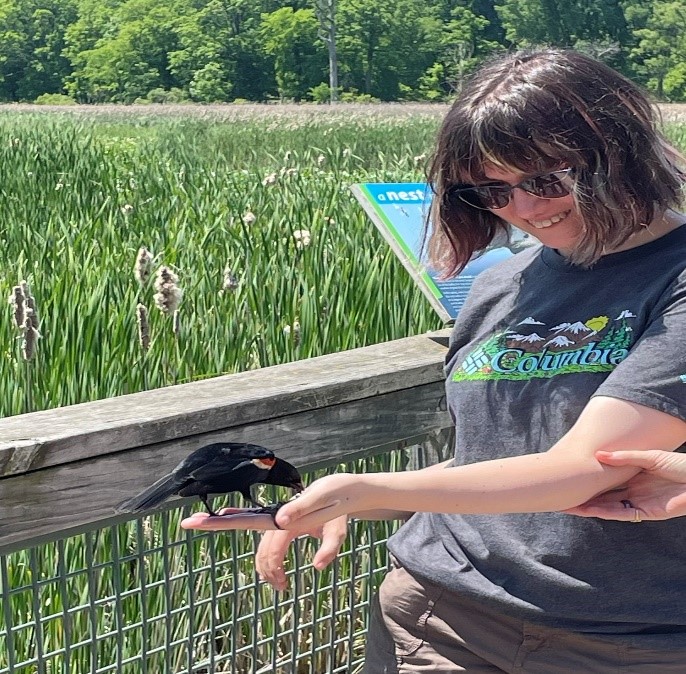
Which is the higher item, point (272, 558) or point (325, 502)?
point (325, 502)

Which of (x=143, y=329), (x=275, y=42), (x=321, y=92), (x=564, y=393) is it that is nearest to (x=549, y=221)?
(x=564, y=393)

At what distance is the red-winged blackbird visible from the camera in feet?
3.65

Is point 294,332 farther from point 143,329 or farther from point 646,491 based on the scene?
point 646,491

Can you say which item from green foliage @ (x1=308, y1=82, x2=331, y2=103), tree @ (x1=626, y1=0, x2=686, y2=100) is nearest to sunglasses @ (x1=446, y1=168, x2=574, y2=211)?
tree @ (x1=626, y1=0, x2=686, y2=100)

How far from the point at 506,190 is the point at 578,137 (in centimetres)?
11

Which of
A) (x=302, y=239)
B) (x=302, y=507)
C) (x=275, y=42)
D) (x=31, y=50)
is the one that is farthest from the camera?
(x=31, y=50)

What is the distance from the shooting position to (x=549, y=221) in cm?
134

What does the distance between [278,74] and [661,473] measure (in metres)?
77.7

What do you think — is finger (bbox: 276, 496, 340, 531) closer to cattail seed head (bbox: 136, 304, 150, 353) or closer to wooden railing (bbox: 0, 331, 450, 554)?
wooden railing (bbox: 0, 331, 450, 554)

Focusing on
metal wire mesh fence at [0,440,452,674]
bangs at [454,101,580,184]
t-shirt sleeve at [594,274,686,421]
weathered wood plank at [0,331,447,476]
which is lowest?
metal wire mesh fence at [0,440,452,674]

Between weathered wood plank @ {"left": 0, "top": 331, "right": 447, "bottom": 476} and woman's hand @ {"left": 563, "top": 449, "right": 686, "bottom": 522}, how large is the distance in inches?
19.9

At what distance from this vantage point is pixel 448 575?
4.54ft

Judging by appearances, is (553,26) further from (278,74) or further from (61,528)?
(61,528)

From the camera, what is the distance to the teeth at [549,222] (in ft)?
4.36
